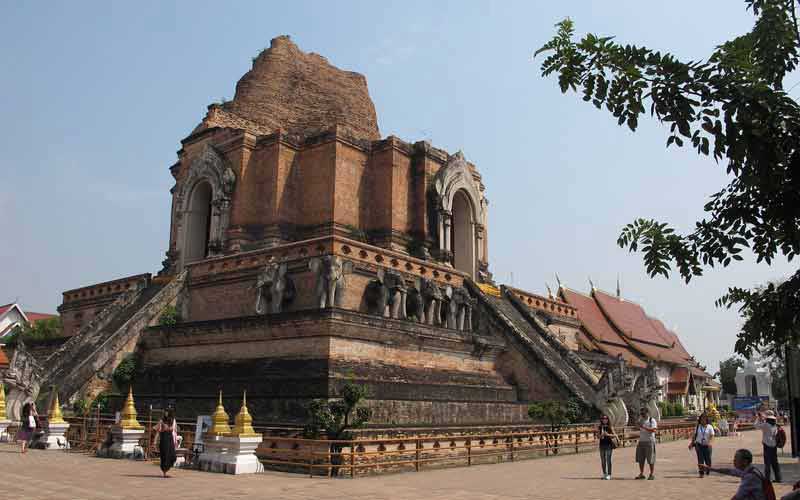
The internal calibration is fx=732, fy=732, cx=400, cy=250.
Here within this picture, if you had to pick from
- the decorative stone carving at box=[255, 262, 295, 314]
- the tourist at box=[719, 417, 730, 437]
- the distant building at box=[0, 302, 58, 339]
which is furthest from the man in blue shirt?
the distant building at box=[0, 302, 58, 339]

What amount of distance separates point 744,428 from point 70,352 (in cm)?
2811

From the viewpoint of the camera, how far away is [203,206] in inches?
1079

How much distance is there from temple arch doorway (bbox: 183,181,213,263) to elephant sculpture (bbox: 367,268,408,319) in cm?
831

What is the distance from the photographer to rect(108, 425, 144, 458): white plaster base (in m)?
14.7

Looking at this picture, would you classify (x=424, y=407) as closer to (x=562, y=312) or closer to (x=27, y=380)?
(x=27, y=380)

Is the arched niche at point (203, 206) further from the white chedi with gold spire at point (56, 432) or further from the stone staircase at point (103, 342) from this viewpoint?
the white chedi with gold spire at point (56, 432)

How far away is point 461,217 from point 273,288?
10.3 meters

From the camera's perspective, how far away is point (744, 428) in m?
32.9

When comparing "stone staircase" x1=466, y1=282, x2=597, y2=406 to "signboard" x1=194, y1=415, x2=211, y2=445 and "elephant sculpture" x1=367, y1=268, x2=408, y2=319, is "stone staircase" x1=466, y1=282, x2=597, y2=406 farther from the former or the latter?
"signboard" x1=194, y1=415, x2=211, y2=445

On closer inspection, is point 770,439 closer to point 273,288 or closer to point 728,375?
point 273,288

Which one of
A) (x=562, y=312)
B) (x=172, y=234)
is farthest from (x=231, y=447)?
(x=562, y=312)

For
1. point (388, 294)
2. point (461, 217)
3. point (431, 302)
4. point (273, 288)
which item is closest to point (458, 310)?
point (431, 302)

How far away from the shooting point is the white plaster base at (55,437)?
642 inches

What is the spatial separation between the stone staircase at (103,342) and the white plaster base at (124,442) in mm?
4908
